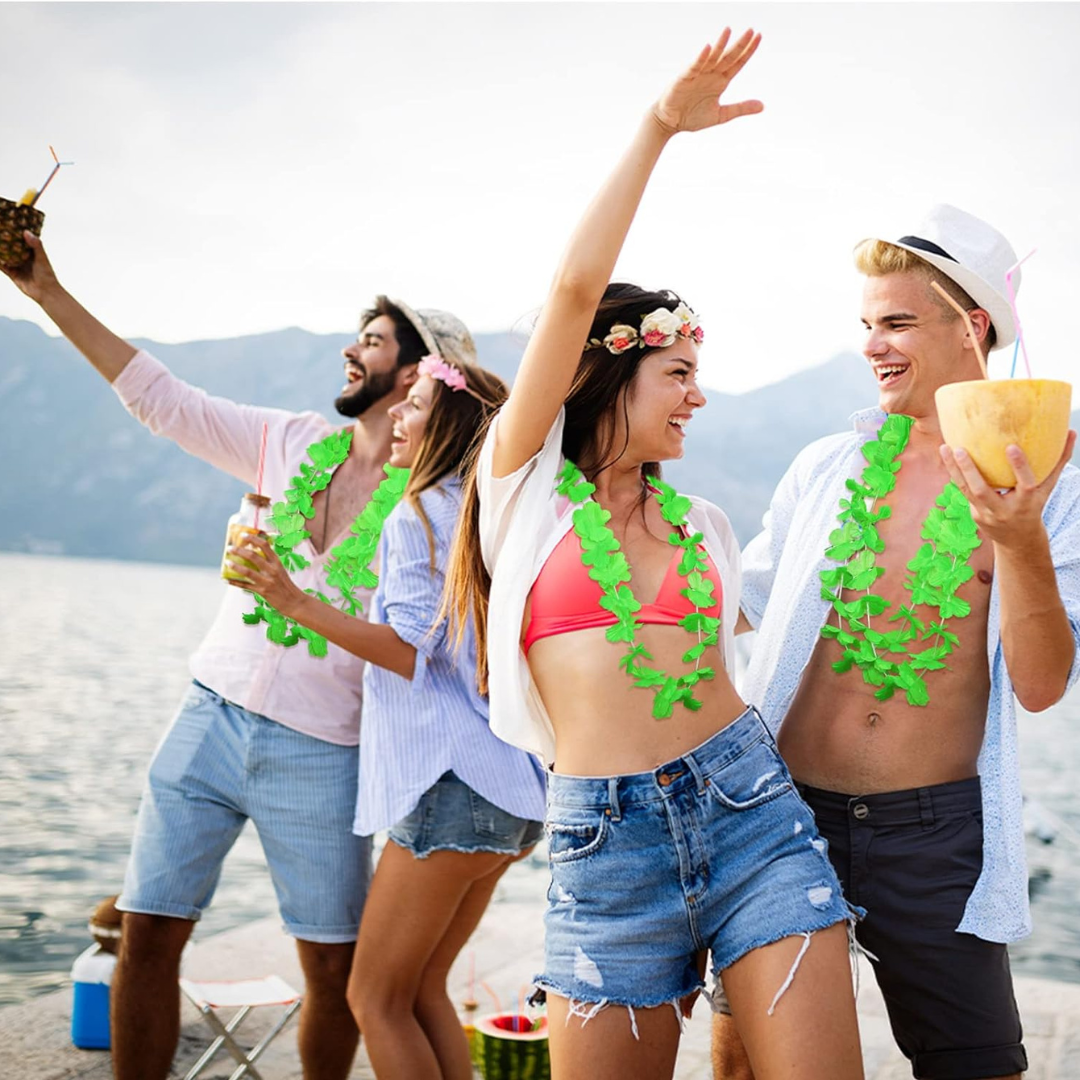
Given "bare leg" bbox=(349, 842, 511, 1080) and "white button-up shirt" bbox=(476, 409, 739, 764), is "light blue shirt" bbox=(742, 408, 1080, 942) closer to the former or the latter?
"white button-up shirt" bbox=(476, 409, 739, 764)

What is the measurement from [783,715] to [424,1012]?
4.00 feet

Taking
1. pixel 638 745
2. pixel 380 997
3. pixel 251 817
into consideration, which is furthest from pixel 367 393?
pixel 638 745

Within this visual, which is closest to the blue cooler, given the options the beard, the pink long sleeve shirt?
the pink long sleeve shirt

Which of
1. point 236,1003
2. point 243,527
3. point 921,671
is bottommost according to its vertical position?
point 236,1003

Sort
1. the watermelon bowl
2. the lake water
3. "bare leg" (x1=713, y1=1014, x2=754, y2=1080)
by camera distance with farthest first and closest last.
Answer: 1. the lake water
2. the watermelon bowl
3. "bare leg" (x1=713, y1=1014, x2=754, y2=1080)

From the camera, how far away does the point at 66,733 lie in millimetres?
22906

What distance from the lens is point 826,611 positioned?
2.31 meters

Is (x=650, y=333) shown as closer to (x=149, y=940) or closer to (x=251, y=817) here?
(x=251, y=817)

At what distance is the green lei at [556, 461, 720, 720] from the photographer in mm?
1959

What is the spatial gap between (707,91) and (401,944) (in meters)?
1.88

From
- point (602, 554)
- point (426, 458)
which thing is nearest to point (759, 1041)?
point (602, 554)

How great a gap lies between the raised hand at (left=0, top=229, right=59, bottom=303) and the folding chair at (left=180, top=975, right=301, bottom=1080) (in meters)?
1.84

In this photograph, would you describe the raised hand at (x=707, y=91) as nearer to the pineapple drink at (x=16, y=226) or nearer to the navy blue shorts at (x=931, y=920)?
the navy blue shorts at (x=931, y=920)

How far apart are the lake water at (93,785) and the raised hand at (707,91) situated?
4878mm
